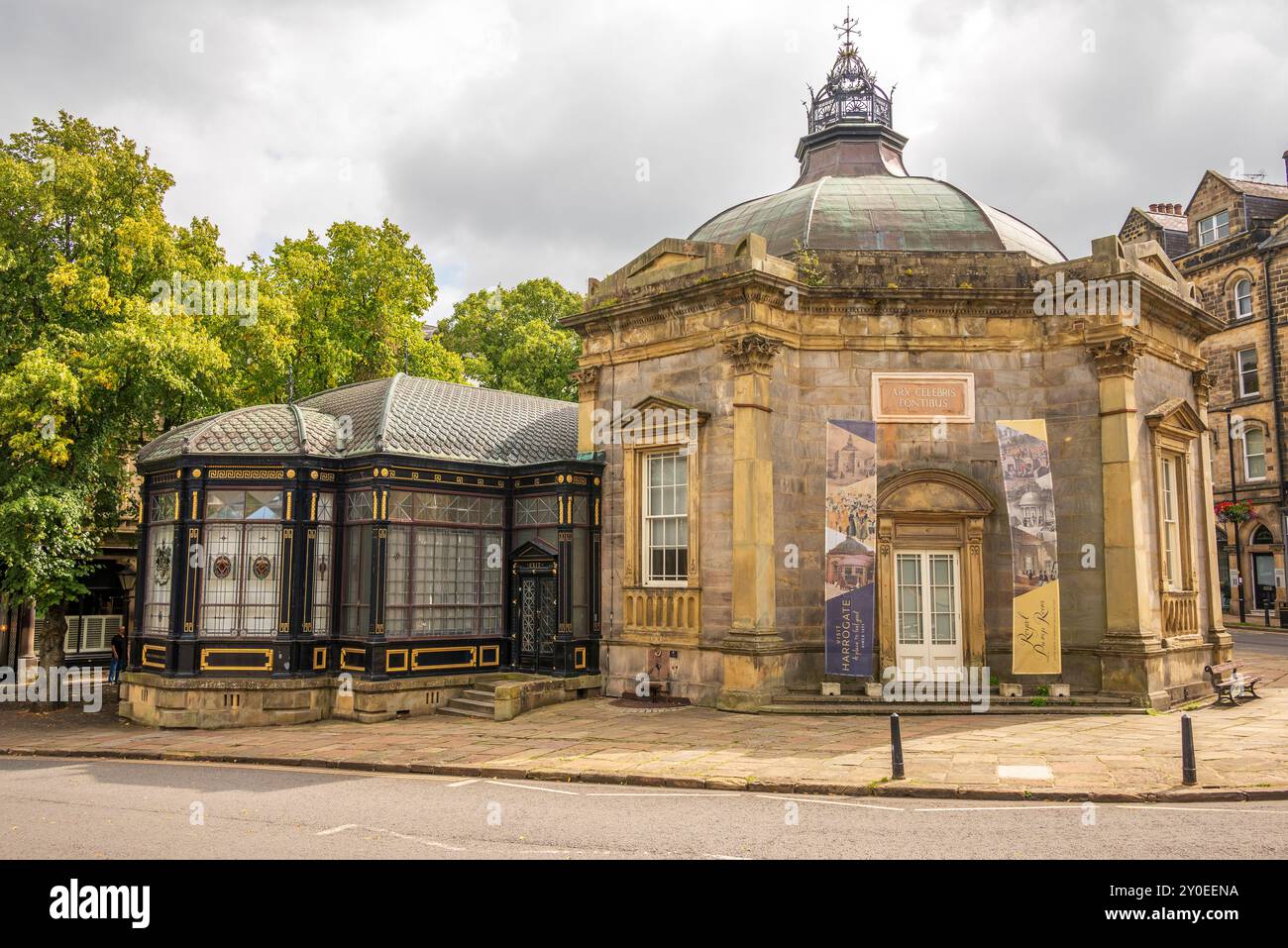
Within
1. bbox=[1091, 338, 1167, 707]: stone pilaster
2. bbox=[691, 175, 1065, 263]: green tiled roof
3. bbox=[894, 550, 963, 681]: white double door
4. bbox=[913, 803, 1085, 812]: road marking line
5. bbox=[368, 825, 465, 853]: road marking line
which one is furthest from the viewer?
bbox=[691, 175, 1065, 263]: green tiled roof

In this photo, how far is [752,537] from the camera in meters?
16.2

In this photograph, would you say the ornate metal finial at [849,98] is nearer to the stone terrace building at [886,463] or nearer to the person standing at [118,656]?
the stone terrace building at [886,463]

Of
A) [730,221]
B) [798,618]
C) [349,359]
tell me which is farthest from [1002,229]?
[349,359]

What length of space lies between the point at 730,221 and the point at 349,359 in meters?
12.7

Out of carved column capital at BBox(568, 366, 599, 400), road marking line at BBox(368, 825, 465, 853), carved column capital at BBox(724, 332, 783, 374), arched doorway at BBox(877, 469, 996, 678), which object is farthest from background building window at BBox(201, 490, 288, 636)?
arched doorway at BBox(877, 469, 996, 678)

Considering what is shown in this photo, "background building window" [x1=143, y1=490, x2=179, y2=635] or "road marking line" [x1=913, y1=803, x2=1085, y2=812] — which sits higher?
"background building window" [x1=143, y1=490, x2=179, y2=635]

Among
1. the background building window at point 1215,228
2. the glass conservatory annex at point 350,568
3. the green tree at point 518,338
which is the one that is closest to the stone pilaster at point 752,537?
the glass conservatory annex at point 350,568

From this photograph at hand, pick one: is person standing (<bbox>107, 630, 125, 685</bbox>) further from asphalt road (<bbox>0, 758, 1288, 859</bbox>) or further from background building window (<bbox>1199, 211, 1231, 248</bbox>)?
background building window (<bbox>1199, 211, 1231, 248</bbox>)

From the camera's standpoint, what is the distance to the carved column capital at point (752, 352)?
1645cm

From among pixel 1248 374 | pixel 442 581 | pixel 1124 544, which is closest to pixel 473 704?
pixel 442 581

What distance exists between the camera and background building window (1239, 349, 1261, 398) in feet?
127

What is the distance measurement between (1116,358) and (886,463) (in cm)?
430

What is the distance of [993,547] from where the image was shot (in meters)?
16.7

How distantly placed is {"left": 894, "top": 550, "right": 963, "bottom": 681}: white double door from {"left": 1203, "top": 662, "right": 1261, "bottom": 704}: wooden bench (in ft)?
15.8
